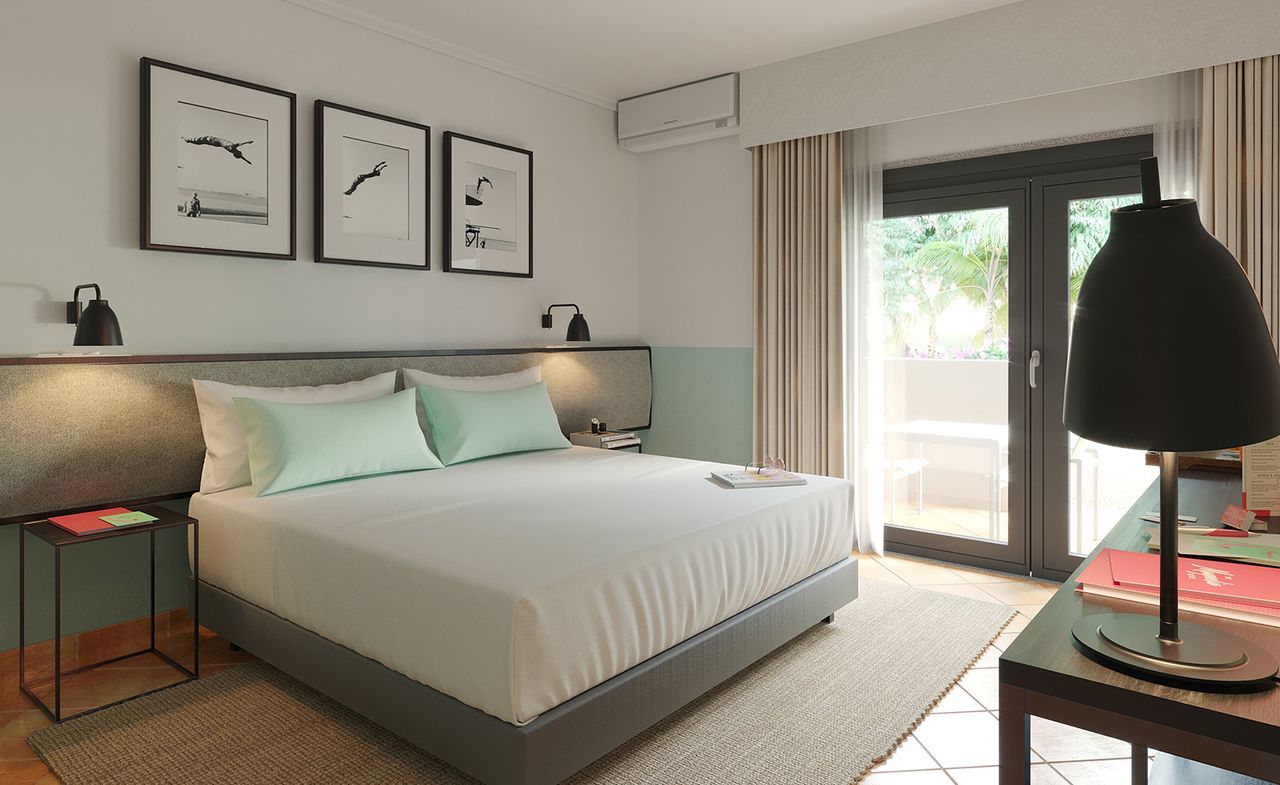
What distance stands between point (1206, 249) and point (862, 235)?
3.44m

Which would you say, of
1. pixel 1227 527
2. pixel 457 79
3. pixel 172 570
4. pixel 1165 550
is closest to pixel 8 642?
pixel 172 570

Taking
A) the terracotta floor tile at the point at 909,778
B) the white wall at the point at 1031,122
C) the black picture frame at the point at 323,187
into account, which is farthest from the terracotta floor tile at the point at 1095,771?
the black picture frame at the point at 323,187

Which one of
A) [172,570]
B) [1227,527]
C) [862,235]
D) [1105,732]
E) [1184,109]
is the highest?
[1184,109]

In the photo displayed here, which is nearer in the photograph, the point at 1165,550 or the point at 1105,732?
the point at 1105,732

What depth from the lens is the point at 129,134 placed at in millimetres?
3008

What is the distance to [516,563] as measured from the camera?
2.05 metres

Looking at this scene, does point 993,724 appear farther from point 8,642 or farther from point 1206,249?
point 8,642

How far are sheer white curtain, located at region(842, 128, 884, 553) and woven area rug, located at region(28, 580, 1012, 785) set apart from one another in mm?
1447

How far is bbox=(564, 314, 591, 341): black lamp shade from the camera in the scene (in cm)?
440

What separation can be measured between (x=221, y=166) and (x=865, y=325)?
3216 millimetres

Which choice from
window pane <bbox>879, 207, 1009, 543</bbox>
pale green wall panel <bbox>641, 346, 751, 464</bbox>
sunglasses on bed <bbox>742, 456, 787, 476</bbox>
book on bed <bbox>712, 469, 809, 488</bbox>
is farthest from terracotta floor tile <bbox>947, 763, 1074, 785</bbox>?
pale green wall panel <bbox>641, 346, 751, 464</bbox>

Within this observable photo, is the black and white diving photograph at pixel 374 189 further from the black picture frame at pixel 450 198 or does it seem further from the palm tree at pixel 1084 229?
the palm tree at pixel 1084 229

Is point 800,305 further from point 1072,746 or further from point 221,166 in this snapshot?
point 221,166

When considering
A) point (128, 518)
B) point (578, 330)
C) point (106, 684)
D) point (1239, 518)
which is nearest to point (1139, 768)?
point (1239, 518)
